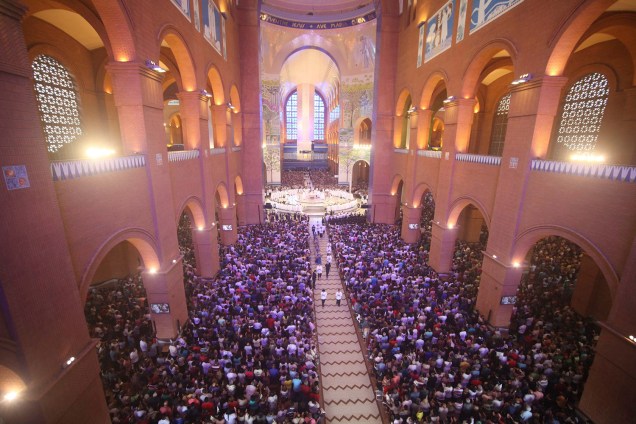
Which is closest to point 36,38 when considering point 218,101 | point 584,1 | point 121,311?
point 218,101

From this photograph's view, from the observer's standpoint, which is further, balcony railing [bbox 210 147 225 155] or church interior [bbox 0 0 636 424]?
balcony railing [bbox 210 147 225 155]

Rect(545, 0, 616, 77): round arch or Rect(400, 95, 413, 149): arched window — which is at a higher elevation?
Rect(545, 0, 616, 77): round arch

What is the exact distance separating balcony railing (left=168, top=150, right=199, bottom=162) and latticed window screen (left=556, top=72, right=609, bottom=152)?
47.6ft

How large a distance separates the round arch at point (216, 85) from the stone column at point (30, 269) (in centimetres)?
1006

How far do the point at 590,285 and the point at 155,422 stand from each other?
45.0ft

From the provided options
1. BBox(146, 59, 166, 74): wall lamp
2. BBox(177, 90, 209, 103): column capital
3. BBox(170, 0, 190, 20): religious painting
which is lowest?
BBox(177, 90, 209, 103): column capital

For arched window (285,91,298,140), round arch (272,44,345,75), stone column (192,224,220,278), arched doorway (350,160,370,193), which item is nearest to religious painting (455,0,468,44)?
stone column (192,224,220,278)

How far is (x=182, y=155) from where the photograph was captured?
33.9 feet

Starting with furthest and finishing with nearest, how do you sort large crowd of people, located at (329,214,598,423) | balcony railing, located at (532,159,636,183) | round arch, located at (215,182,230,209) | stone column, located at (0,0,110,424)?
round arch, located at (215,182,230,209) < large crowd of people, located at (329,214,598,423) < balcony railing, located at (532,159,636,183) < stone column, located at (0,0,110,424)

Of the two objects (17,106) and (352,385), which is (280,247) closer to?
(352,385)

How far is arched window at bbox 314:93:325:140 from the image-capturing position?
4553 cm

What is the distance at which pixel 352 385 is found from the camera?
26.7ft

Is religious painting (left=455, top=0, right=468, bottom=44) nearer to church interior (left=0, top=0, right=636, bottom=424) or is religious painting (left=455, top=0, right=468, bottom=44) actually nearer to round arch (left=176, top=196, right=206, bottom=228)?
church interior (left=0, top=0, right=636, bottom=424)

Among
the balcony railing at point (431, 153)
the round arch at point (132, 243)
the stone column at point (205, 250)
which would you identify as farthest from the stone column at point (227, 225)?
the balcony railing at point (431, 153)
